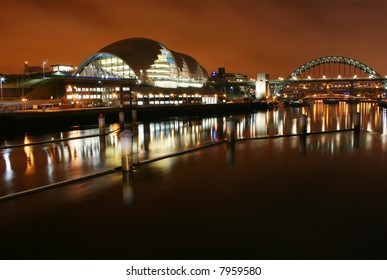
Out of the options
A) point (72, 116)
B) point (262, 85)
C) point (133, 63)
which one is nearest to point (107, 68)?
point (133, 63)

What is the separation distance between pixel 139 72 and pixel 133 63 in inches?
84.0

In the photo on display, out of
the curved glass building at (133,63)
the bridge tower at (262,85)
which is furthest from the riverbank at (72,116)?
the bridge tower at (262,85)

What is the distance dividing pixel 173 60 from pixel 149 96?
68.9ft

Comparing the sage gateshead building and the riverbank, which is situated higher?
the sage gateshead building

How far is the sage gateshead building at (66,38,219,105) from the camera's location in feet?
209

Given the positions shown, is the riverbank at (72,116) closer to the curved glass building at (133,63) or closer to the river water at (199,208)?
the river water at (199,208)

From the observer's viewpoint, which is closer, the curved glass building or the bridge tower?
the curved glass building

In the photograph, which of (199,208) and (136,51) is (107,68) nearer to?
(136,51)

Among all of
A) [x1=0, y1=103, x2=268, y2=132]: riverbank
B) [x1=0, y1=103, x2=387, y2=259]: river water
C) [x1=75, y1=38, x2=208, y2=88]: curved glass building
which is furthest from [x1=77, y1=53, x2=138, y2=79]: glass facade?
[x1=0, y1=103, x2=387, y2=259]: river water

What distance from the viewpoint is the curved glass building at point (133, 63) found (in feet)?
238

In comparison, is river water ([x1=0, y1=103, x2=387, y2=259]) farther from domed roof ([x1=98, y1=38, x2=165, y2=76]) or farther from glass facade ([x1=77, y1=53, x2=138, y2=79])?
domed roof ([x1=98, y1=38, x2=165, y2=76])

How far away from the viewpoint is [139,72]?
72.2 metres
